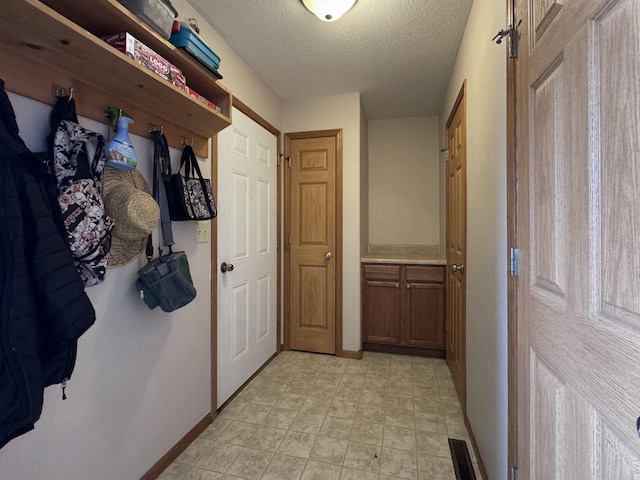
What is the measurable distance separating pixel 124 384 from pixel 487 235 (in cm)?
173

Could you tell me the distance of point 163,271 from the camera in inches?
51.8

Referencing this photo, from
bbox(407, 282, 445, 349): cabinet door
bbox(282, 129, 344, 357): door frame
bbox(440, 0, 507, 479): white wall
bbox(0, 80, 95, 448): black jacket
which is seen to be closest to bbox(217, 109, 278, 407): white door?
bbox(282, 129, 344, 357): door frame

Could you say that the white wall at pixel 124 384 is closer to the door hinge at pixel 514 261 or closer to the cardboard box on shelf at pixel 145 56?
the cardboard box on shelf at pixel 145 56

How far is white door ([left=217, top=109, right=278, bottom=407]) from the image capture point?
2.01 metres

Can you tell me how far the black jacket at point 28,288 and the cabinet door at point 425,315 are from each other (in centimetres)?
250

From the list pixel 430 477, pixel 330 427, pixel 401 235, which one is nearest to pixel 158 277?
pixel 330 427

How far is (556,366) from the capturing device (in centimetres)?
76

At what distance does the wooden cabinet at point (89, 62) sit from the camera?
31.3 inches

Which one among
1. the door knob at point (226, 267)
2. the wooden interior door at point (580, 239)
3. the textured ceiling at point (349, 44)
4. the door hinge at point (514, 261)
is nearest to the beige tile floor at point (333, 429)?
the wooden interior door at point (580, 239)

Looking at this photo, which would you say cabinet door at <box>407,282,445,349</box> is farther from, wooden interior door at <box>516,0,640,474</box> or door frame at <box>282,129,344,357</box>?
wooden interior door at <box>516,0,640,474</box>

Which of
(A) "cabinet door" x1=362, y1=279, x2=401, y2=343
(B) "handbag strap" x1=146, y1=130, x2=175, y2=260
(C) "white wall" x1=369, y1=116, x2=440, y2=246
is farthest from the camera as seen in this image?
(C) "white wall" x1=369, y1=116, x2=440, y2=246

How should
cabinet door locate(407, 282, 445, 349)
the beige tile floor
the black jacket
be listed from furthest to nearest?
1. cabinet door locate(407, 282, 445, 349)
2. the beige tile floor
3. the black jacket

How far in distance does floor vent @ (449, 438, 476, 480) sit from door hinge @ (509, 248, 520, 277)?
1.08 meters

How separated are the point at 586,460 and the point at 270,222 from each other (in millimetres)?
2373
